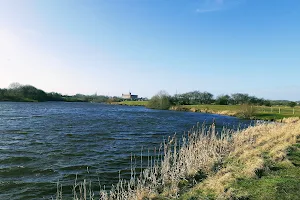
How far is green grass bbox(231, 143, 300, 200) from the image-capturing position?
6602 mm

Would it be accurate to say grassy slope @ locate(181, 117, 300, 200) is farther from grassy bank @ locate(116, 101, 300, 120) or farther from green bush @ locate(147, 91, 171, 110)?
green bush @ locate(147, 91, 171, 110)

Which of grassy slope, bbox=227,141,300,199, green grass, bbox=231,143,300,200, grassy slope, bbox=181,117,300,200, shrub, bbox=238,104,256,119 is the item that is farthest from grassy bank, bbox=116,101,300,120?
green grass, bbox=231,143,300,200

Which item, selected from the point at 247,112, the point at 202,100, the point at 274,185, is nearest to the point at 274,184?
the point at 274,185

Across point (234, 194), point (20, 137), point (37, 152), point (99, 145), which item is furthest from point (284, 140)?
point (20, 137)

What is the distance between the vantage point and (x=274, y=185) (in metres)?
7.24

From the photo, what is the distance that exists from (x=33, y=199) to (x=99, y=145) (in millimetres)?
9930

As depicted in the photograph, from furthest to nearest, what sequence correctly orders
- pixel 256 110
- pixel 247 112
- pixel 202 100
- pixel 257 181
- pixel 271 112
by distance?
1. pixel 202 100
2. pixel 271 112
3. pixel 256 110
4. pixel 247 112
5. pixel 257 181

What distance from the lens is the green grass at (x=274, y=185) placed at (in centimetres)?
660

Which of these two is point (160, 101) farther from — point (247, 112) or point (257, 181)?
point (257, 181)

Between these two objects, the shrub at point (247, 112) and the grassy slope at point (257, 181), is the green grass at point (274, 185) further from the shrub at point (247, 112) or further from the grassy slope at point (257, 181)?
the shrub at point (247, 112)

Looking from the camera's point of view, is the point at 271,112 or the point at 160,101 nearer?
the point at 271,112

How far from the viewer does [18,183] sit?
10.5 m

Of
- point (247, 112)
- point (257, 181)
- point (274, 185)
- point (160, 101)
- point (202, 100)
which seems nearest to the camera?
point (274, 185)

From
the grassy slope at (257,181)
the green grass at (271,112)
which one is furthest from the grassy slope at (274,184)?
the green grass at (271,112)
